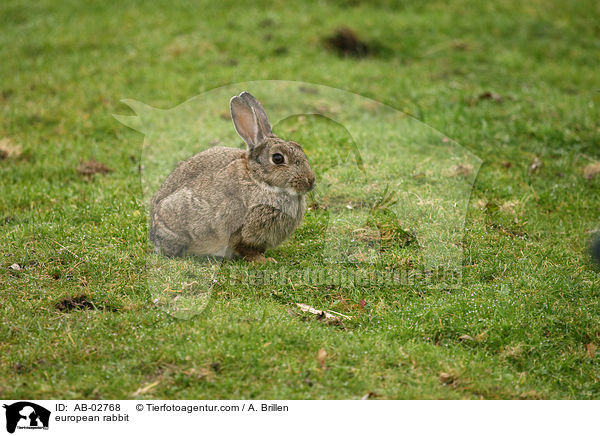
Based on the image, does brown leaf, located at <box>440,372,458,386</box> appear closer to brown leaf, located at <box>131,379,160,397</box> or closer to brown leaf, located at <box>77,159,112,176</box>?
brown leaf, located at <box>131,379,160,397</box>

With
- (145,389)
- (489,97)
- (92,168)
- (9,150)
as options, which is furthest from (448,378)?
(9,150)

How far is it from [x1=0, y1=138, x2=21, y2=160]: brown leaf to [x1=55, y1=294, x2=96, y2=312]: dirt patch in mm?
5008

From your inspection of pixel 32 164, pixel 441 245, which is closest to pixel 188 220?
pixel 441 245

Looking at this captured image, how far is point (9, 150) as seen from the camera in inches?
419

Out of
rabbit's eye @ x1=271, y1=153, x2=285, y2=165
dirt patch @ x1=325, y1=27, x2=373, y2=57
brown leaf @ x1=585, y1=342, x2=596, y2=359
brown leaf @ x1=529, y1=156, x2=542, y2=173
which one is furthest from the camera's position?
dirt patch @ x1=325, y1=27, x2=373, y2=57

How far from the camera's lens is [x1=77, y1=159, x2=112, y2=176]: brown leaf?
33.1ft

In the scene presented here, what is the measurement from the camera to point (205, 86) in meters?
12.9

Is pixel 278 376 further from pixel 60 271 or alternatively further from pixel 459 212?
pixel 459 212

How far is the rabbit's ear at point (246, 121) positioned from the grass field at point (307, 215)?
4.92 feet

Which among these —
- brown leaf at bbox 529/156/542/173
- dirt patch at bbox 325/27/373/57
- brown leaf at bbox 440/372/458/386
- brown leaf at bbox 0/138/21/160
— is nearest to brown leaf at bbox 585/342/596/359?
brown leaf at bbox 440/372/458/386

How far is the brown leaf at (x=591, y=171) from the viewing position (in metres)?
9.97

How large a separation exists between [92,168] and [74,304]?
418 cm
